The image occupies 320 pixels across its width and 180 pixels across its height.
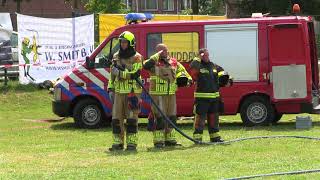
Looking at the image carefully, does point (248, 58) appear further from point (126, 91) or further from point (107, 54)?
point (126, 91)

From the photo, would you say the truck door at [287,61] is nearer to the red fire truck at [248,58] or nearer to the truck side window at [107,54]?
the red fire truck at [248,58]

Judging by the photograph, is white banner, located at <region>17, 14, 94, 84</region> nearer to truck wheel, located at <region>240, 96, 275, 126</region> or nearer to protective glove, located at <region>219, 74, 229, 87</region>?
truck wheel, located at <region>240, 96, 275, 126</region>

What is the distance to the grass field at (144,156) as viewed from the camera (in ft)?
25.9

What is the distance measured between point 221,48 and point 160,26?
1390mm

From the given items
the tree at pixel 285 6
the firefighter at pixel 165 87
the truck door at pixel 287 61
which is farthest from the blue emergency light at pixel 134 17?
the tree at pixel 285 6

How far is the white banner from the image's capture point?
19.9 meters

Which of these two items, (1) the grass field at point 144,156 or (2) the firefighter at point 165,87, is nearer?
(1) the grass field at point 144,156

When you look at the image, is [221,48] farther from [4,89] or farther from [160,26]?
[4,89]

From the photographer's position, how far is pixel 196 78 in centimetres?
1096

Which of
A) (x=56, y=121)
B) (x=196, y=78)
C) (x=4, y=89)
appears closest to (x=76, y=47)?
(x=4, y=89)

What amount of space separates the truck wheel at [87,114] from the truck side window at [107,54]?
0.89m

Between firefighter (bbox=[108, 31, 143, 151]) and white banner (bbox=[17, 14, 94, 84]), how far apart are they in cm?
1022

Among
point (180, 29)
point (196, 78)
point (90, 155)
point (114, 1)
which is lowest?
point (90, 155)

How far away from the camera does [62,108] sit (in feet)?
46.9
